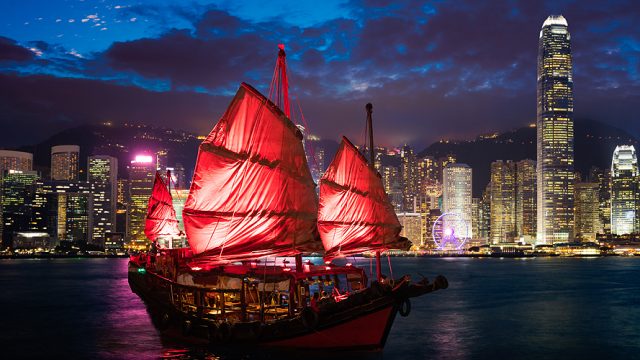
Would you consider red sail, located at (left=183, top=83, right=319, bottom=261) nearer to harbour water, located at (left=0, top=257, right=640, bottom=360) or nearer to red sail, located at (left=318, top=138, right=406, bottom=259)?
red sail, located at (left=318, top=138, right=406, bottom=259)

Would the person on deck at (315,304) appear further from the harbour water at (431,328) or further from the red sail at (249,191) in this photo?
the red sail at (249,191)

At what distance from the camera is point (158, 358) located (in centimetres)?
3988

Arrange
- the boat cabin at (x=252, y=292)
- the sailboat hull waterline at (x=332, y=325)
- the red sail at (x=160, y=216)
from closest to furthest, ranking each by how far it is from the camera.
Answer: the sailboat hull waterline at (x=332, y=325) → the boat cabin at (x=252, y=292) → the red sail at (x=160, y=216)

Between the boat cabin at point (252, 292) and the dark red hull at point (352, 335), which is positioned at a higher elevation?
the boat cabin at point (252, 292)

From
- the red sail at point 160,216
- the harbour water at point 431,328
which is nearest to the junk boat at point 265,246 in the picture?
the harbour water at point 431,328

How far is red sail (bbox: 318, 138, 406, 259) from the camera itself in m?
39.1

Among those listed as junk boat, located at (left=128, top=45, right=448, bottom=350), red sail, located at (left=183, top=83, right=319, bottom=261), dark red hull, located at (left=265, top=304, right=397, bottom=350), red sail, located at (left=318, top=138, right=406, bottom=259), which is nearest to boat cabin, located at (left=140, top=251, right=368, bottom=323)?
junk boat, located at (left=128, top=45, right=448, bottom=350)

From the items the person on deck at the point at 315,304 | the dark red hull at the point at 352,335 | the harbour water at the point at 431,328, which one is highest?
the person on deck at the point at 315,304

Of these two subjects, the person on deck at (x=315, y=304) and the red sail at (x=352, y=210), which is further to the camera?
the red sail at (x=352, y=210)

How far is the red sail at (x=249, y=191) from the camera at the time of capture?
1395 inches

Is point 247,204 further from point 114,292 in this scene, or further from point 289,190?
point 114,292

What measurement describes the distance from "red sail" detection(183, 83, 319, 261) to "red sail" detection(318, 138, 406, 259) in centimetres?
298

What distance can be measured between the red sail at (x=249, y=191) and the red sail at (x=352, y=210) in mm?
2980

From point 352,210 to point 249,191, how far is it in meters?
6.77
